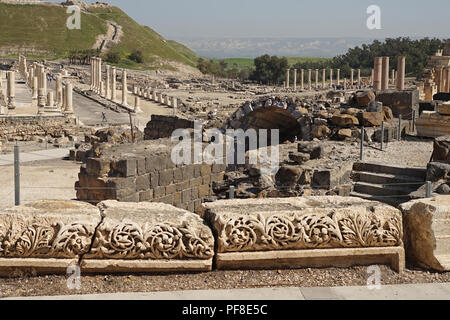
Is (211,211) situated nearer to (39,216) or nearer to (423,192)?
(39,216)

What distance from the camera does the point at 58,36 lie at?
91.4m

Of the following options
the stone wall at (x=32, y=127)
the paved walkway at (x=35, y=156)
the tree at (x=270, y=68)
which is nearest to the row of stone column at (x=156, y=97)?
the stone wall at (x=32, y=127)

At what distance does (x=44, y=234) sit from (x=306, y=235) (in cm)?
202

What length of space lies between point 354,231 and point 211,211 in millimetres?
1176

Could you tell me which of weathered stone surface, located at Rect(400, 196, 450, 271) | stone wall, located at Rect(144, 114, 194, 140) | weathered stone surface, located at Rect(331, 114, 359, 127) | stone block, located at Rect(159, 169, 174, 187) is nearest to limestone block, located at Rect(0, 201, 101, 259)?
weathered stone surface, located at Rect(400, 196, 450, 271)

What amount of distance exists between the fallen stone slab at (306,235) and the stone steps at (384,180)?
6817 millimetres

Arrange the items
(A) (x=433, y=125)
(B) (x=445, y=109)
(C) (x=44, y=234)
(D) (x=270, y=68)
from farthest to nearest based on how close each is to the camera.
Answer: (D) (x=270, y=68)
(A) (x=433, y=125)
(B) (x=445, y=109)
(C) (x=44, y=234)

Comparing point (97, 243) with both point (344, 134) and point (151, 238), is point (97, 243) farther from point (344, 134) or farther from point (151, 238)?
point (344, 134)

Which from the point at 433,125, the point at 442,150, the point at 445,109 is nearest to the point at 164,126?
the point at 433,125

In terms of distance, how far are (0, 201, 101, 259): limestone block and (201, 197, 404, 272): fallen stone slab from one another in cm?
102

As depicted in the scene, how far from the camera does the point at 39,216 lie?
3.91m

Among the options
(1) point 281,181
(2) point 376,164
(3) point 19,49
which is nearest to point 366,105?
(2) point 376,164

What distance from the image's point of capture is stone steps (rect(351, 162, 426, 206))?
37.1ft
